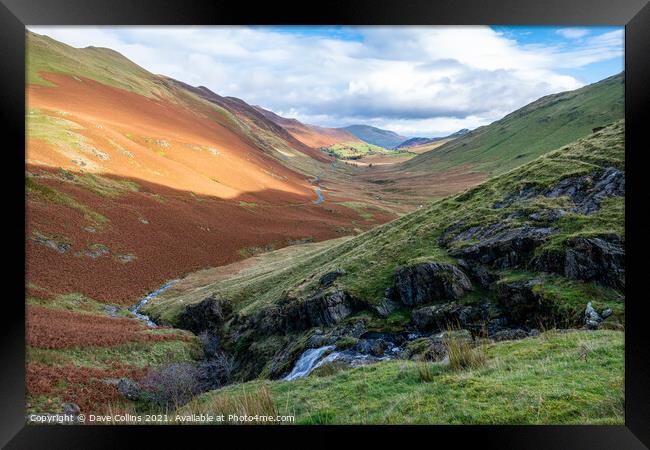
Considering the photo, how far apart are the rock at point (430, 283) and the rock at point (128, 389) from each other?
13.0m

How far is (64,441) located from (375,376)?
25.3 ft

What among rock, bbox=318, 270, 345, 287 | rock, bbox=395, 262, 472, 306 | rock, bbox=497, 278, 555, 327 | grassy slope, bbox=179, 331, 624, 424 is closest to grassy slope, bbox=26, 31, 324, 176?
rock, bbox=318, 270, 345, 287

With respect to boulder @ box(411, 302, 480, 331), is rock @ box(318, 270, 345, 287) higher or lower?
higher

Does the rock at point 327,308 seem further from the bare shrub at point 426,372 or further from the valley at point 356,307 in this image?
the bare shrub at point 426,372

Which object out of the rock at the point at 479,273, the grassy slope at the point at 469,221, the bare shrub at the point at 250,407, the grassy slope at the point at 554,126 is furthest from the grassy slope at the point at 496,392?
the grassy slope at the point at 554,126

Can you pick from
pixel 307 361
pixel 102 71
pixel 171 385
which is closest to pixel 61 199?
pixel 171 385

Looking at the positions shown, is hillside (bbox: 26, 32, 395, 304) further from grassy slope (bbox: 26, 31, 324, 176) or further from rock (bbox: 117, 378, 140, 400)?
rock (bbox: 117, 378, 140, 400)

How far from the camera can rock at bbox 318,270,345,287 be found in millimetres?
20312

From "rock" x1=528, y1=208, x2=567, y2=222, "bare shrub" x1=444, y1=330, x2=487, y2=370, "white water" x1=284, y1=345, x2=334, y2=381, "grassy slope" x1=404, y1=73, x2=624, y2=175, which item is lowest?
"white water" x1=284, y1=345, x2=334, y2=381

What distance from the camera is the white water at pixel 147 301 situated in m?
28.8

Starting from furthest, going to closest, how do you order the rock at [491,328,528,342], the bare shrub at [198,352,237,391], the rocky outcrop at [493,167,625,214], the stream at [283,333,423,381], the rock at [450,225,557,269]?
the bare shrub at [198,352,237,391] < the rocky outcrop at [493,167,625,214] < the rock at [450,225,557,269] < the stream at [283,333,423,381] < the rock at [491,328,528,342]

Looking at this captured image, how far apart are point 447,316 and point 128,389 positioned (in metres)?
14.6

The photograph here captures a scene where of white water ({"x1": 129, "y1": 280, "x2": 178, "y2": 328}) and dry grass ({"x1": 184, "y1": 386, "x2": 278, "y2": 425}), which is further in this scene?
white water ({"x1": 129, "y1": 280, "x2": 178, "y2": 328})

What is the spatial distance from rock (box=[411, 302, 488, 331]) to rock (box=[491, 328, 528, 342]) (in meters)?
1.32
